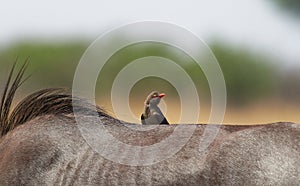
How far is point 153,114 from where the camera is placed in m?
12.5

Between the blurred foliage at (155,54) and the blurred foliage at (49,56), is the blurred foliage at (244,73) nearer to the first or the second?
the blurred foliage at (155,54)

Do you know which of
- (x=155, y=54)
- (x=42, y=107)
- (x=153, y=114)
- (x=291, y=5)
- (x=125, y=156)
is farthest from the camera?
(x=155, y=54)

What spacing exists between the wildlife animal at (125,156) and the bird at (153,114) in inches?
106

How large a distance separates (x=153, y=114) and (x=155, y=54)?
32.9 m

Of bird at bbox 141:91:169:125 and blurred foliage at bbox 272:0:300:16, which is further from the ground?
blurred foliage at bbox 272:0:300:16

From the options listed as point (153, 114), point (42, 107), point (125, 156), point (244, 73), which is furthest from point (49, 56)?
point (125, 156)

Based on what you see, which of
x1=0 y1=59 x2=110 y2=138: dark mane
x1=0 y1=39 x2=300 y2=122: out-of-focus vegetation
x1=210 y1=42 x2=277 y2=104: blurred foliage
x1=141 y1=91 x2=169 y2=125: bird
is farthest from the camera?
x1=210 y1=42 x2=277 y2=104: blurred foliage

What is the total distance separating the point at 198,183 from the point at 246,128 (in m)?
0.82

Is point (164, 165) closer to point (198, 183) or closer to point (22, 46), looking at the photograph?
point (198, 183)

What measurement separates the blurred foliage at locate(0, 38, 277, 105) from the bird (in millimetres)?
19384

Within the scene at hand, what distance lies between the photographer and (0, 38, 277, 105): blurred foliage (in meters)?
37.4

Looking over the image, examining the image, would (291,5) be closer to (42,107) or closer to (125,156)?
(42,107)

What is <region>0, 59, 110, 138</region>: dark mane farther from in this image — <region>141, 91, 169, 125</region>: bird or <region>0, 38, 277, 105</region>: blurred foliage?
<region>0, 38, 277, 105</region>: blurred foliage

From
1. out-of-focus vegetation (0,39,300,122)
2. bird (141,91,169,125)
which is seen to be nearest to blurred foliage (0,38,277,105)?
out-of-focus vegetation (0,39,300,122)
